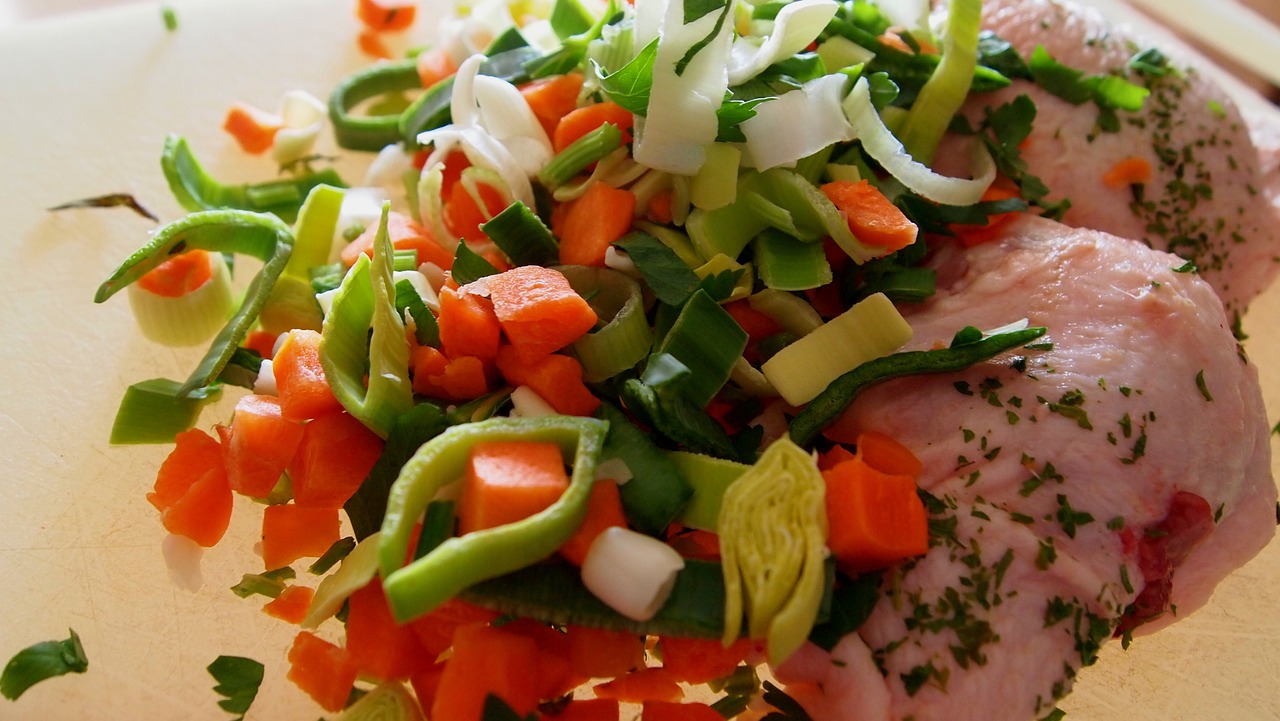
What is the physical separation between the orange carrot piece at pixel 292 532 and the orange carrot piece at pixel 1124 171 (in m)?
1.96

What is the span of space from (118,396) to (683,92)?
157cm

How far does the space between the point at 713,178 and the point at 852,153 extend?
0.37 metres

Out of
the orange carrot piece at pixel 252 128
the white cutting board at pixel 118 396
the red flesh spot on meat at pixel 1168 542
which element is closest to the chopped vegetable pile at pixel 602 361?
the white cutting board at pixel 118 396

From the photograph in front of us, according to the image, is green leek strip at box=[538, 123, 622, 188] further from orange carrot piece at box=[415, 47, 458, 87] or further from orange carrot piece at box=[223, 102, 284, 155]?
orange carrot piece at box=[223, 102, 284, 155]

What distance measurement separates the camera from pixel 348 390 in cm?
181

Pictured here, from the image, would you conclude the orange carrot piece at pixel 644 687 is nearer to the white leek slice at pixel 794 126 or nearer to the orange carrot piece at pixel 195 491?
the orange carrot piece at pixel 195 491

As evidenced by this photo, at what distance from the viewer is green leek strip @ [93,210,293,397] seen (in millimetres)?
2100

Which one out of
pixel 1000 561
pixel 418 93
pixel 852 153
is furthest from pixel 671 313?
pixel 418 93

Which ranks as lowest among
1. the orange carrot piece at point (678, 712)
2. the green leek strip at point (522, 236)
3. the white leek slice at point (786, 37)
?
the orange carrot piece at point (678, 712)

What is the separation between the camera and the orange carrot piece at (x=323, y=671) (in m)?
1.82

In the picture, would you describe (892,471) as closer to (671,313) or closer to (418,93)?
(671,313)

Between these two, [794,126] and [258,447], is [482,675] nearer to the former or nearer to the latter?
[258,447]

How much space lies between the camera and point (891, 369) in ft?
5.95

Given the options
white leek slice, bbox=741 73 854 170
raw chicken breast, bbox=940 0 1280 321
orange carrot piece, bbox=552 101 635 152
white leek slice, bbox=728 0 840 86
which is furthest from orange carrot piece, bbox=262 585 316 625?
raw chicken breast, bbox=940 0 1280 321
